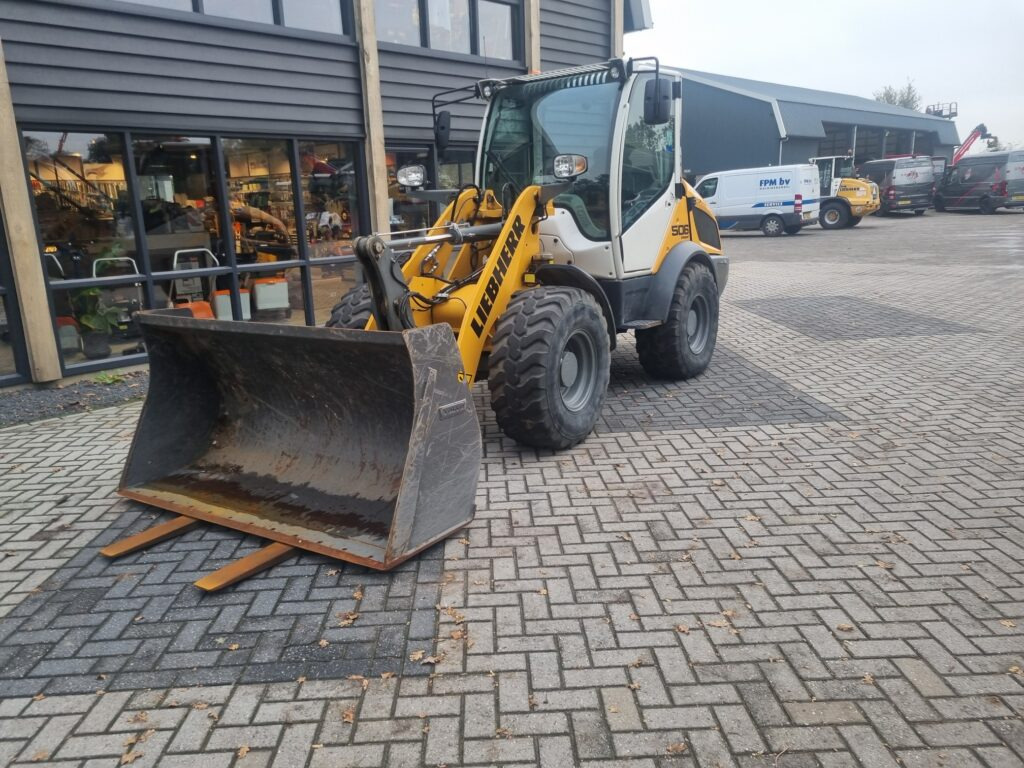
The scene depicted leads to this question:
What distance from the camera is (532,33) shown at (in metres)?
11.3

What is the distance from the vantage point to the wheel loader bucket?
12.7 ft

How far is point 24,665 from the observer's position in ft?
10.4

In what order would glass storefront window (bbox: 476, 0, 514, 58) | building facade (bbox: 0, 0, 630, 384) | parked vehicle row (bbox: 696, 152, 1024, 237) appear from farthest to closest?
parked vehicle row (bbox: 696, 152, 1024, 237) → glass storefront window (bbox: 476, 0, 514, 58) → building facade (bbox: 0, 0, 630, 384)

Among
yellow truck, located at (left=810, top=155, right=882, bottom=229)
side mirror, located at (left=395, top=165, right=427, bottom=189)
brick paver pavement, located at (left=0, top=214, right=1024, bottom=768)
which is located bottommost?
brick paver pavement, located at (left=0, top=214, right=1024, bottom=768)

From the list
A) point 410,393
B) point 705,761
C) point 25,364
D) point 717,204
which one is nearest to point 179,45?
point 25,364

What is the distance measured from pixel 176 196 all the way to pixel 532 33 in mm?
5925

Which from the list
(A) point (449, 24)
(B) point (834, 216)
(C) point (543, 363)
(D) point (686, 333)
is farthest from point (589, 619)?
(B) point (834, 216)

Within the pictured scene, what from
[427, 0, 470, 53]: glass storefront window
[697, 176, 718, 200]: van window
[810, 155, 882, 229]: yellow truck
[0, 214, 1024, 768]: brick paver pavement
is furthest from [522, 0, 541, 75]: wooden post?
[810, 155, 882, 229]: yellow truck

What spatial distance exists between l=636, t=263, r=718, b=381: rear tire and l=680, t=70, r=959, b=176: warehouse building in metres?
21.5

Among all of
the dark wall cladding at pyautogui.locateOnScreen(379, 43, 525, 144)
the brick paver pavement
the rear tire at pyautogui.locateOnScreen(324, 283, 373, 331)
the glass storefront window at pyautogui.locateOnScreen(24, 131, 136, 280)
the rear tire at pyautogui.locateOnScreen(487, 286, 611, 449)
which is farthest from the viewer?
the dark wall cladding at pyautogui.locateOnScreen(379, 43, 525, 144)

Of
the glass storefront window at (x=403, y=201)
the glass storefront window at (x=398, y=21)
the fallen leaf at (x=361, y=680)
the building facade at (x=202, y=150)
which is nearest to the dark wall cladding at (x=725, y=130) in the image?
the building facade at (x=202, y=150)

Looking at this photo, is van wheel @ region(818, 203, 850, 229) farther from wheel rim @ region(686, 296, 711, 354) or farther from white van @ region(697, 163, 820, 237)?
wheel rim @ region(686, 296, 711, 354)

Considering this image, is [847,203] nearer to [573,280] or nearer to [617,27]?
[617,27]

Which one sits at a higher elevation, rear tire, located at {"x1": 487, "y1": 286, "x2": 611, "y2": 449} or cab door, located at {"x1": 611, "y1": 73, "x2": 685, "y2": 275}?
cab door, located at {"x1": 611, "y1": 73, "x2": 685, "y2": 275}
